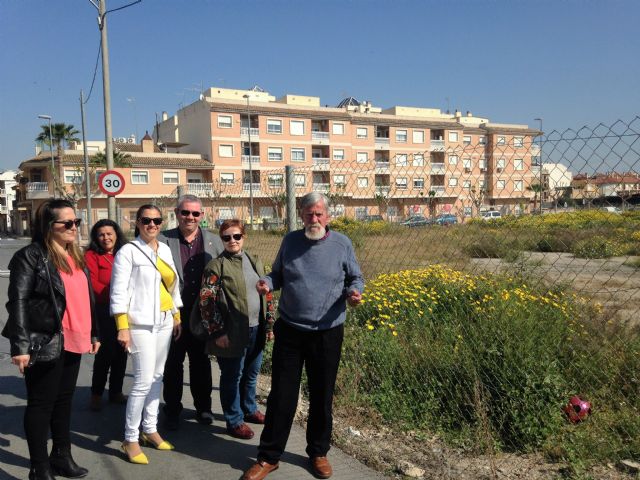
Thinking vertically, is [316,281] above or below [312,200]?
below

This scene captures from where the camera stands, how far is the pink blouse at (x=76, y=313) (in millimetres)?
3240

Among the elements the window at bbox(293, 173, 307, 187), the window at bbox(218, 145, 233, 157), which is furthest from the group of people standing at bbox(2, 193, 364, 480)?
the window at bbox(218, 145, 233, 157)

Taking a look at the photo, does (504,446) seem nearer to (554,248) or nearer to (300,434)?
(300,434)

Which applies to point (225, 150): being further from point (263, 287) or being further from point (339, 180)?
point (263, 287)

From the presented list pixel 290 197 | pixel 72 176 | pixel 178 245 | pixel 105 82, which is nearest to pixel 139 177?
pixel 72 176

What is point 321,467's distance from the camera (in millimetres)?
3256

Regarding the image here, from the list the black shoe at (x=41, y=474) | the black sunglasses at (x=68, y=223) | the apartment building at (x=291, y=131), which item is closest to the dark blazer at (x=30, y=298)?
the black sunglasses at (x=68, y=223)

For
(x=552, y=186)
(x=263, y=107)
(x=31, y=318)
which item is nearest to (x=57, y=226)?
(x=31, y=318)

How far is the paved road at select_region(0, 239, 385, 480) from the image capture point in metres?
3.31

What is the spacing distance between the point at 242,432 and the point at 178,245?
1.49 meters

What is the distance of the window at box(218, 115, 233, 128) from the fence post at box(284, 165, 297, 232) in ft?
140

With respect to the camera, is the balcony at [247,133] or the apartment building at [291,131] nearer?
A: the apartment building at [291,131]

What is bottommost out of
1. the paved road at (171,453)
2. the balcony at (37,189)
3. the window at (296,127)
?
the paved road at (171,453)

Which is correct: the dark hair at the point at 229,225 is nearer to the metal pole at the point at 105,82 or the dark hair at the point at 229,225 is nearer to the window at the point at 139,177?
the metal pole at the point at 105,82
